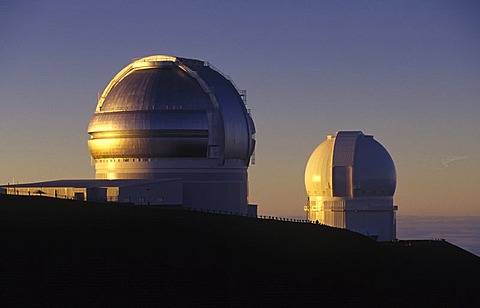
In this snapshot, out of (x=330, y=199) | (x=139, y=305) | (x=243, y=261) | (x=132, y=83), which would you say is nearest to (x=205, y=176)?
(x=132, y=83)

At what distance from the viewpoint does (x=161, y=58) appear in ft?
259

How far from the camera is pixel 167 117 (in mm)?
75062

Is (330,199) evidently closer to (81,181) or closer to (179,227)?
(81,181)

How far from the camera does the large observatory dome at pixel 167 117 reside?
75.4 m

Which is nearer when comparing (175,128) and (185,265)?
(185,265)

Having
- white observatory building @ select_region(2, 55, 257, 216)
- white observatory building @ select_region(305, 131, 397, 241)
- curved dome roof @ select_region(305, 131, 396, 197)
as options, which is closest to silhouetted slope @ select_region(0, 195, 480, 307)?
white observatory building @ select_region(2, 55, 257, 216)

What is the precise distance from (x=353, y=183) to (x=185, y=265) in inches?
1965

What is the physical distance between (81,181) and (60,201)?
1801 centimetres

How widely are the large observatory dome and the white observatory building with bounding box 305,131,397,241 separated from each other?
14.3 m

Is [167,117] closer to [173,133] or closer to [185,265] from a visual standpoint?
[173,133]

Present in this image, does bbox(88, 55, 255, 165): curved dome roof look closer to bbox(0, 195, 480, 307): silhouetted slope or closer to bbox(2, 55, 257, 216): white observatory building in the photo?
bbox(2, 55, 257, 216): white observatory building

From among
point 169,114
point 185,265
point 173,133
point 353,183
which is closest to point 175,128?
point 173,133

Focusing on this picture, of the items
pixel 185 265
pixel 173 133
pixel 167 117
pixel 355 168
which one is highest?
pixel 167 117

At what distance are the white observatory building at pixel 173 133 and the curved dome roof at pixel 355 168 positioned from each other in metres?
13.6
